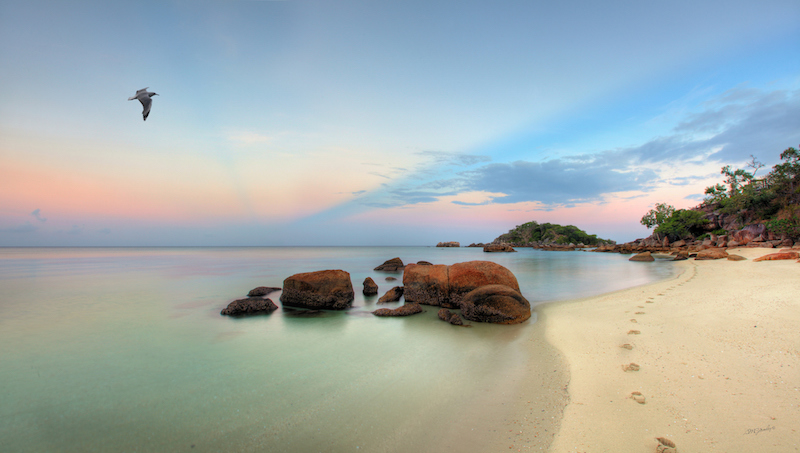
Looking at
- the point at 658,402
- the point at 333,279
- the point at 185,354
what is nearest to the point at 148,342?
the point at 185,354

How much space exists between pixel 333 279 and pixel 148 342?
554 cm

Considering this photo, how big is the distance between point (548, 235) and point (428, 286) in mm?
110688

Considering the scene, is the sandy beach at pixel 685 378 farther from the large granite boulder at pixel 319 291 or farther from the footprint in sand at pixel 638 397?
the large granite boulder at pixel 319 291

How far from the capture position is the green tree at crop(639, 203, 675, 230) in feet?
241

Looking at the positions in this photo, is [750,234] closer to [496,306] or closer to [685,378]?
[496,306]

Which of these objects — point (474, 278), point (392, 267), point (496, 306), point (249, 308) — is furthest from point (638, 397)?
point (392, 267)

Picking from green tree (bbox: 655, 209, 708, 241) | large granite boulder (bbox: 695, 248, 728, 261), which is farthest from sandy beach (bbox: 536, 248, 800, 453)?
green tree (bbox: 655, 209, 708, 241)

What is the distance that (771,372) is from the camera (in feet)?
13.6

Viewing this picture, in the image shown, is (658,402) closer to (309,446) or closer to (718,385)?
(718,385)

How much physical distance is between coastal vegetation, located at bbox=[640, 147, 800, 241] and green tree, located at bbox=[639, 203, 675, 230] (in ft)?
24.9

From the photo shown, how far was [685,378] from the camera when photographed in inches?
165

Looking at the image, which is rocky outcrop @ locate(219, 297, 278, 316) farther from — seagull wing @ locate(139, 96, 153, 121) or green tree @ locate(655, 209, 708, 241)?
green tree @ locate(655, 209, 708, 241)

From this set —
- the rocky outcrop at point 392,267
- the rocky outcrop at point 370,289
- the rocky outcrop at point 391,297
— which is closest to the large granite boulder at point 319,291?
the rocky outcrop at point 391,297

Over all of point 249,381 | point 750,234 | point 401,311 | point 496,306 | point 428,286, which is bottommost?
A: point 249,381
